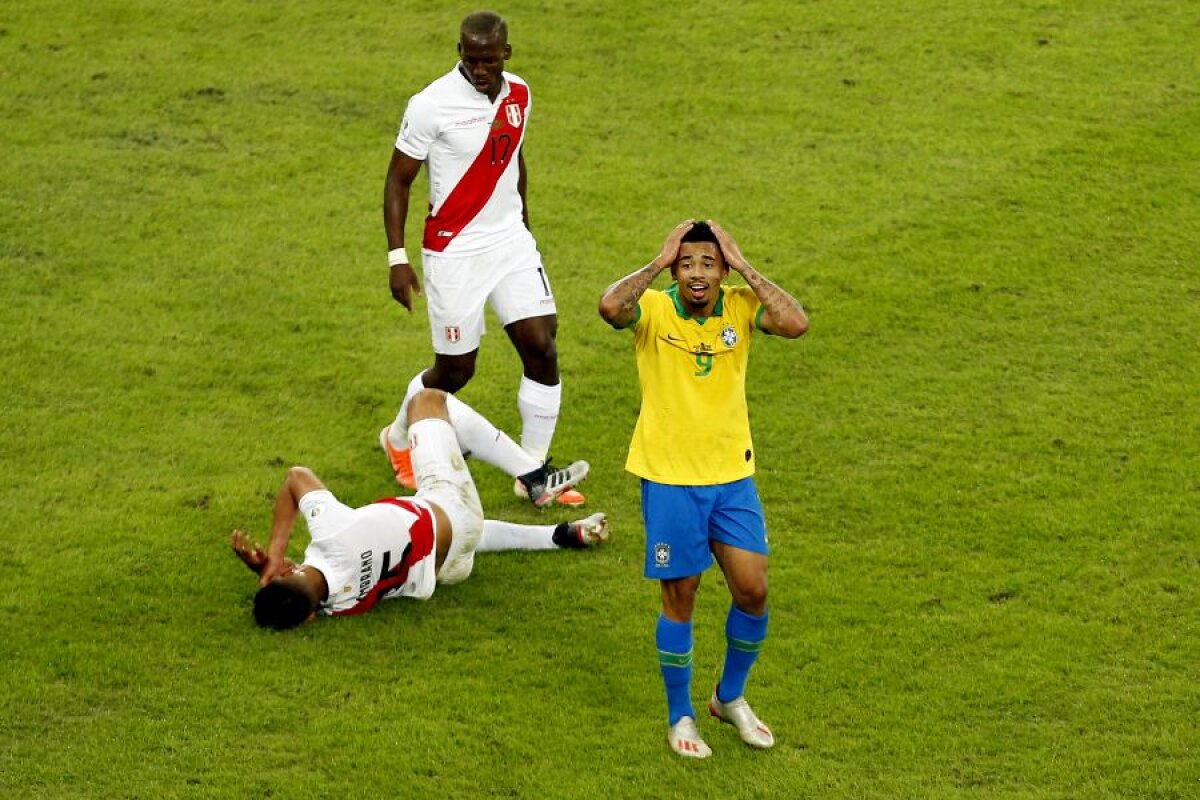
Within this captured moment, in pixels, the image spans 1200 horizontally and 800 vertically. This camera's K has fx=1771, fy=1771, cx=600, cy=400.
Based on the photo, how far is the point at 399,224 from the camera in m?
9.30

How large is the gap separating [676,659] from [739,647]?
26 cm

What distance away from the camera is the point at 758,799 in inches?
282

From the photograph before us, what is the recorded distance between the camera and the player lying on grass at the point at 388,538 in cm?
802

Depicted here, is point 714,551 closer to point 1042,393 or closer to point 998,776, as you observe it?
point 998,776

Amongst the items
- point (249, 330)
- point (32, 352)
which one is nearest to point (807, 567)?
point (249, 330)

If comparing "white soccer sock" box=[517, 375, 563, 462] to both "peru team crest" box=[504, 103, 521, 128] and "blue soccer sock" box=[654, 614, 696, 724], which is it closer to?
"peru team crest" box=[504, 103, 521, 128]

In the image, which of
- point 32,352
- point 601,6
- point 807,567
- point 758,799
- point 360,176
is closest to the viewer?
point 758,799

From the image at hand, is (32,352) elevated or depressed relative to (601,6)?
depressed

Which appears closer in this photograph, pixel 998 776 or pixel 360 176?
pixel 998 776

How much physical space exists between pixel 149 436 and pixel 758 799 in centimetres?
466

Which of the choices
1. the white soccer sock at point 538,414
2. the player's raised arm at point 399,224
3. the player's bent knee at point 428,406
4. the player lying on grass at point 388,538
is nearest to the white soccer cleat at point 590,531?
the player lying on grass at point 388,538

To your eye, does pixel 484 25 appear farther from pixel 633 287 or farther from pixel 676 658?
pixel 676 658

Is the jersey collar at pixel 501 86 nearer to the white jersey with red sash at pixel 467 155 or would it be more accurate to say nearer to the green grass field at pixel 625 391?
the white jersey with red sash at pixel 467 155

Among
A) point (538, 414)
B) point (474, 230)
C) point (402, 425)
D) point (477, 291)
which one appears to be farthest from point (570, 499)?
point (474, 230)
